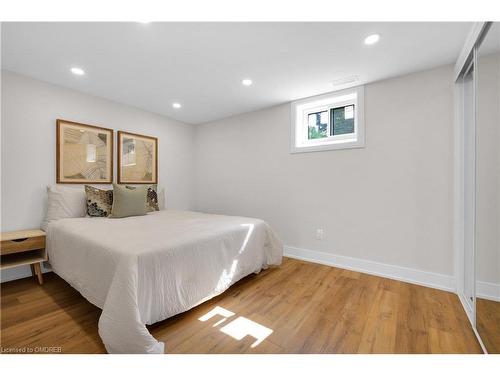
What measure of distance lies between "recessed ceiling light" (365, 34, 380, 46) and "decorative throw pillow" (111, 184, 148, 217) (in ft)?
9.62

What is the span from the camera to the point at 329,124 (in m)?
2.85

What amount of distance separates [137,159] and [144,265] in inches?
94.6

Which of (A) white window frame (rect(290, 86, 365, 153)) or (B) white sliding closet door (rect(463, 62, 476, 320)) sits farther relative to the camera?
(A) white window frame (rect(290, 86, 365, 153))

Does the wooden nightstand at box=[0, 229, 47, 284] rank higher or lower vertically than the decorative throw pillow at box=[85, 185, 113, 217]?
lower

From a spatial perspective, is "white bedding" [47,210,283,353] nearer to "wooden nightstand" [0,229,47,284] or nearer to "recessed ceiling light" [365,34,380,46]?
"wooden nightstand" [0,229,47,284]

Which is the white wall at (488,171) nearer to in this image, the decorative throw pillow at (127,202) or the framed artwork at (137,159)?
the decorative throw pillow at (127,202)

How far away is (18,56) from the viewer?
1.96 metres

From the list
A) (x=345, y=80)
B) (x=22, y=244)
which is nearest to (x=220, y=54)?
(x=345, y=80)

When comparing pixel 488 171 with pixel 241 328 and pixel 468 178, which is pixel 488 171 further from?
pixel 241 328

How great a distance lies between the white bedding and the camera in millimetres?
1210

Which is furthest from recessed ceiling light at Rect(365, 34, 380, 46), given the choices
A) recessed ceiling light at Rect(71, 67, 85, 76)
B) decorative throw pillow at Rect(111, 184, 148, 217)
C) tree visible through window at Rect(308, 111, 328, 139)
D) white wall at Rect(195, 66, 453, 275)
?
decorative throw pillow at Rect(111, 184, 148, 217)

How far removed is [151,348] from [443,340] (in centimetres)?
183

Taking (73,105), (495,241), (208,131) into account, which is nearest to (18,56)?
(73,105)

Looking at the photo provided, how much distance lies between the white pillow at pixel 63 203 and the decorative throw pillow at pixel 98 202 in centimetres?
11
